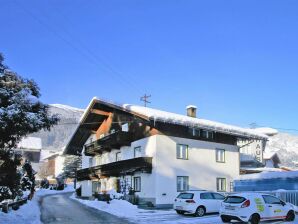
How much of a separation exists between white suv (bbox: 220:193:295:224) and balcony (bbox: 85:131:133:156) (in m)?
17.9

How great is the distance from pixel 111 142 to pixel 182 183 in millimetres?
8010

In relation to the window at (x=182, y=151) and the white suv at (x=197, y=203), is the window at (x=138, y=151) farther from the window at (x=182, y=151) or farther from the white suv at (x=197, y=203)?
the white suv at (x=197, y=203)

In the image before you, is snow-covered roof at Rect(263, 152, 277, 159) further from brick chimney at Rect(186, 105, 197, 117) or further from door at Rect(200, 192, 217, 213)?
door at Rect(200, 192, 217, 213)

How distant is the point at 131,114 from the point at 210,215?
14.4 meters

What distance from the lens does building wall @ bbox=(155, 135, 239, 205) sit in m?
34.9

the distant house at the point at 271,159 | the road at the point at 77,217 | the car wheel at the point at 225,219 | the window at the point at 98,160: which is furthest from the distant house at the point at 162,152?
the distant house at the point at 271,159

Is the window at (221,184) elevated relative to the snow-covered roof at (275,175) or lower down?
lower down

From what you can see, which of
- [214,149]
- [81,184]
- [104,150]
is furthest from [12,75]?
[81,184]

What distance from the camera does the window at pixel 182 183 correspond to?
3612 cm

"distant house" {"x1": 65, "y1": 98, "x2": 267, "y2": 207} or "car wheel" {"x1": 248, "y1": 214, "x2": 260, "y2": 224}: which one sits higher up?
"distant house" {"x1": 65, "y1": 98, "x2": 267, "y2": 207}

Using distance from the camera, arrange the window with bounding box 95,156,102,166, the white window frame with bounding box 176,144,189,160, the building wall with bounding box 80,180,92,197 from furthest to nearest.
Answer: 1. the building wall with bounding box 80,180,92,197
2. the window with bounding box 95,156,102,166
3. the white window frame with bounding box 176,144,189,160

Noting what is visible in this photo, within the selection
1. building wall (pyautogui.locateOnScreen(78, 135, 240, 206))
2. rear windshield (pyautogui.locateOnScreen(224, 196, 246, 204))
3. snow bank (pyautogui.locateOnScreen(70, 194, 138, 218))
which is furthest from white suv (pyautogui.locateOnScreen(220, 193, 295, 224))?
building wall (pyautogui.locateOnScreen(78, 135, 240, 206))

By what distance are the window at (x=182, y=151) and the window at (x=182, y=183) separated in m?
1.76

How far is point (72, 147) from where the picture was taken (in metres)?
54.9
